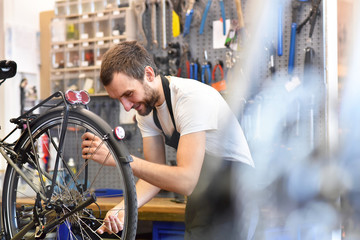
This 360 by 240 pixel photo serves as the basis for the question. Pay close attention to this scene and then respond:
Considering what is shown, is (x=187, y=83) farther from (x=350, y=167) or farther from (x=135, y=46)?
(x=350, y=167)

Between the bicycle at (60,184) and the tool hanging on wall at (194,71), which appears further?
the tool hanging on wall at (194,71)

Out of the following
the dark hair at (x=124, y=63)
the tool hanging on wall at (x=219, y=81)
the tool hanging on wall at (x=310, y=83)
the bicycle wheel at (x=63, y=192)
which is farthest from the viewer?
the tool hanging on wall at (x=219, y=81)

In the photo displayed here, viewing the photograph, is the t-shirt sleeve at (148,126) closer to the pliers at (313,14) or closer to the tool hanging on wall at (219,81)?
the tool hanging on wall at (219,81)

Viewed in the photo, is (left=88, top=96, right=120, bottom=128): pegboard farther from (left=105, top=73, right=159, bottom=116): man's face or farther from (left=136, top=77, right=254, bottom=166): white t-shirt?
(left=105, top=73, right=159, bottom=116): man's face

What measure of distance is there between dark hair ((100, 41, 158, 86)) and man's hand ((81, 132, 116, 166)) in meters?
0.18

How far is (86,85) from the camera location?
2484 mm

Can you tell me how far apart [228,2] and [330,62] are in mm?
1000

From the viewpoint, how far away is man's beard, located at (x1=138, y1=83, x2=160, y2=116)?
117 cm

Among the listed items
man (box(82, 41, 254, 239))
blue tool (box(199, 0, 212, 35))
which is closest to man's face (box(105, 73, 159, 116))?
man (box(82, 41, 254, 239))

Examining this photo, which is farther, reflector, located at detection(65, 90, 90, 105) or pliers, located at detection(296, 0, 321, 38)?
pliers, located at detection(296, 0, 321, 38)

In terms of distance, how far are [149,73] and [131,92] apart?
79 mm

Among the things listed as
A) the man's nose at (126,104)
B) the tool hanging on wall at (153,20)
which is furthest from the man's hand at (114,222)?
the tool hanging on wall at (153,20)

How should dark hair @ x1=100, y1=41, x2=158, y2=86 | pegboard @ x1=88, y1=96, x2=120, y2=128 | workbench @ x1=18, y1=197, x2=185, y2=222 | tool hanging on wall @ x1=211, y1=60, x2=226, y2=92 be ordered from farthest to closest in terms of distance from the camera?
pegboard @ x1=88, y1=96, x2=120, y2=128 < tool hanging on wall @ x1=211, y1=60, x2=226, y2=92 < workbench @ x1=18, y1=197, x2=185, y2=222 < dark hair @ x1=100, y1=41, x2=158, y2=86

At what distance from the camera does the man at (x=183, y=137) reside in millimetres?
1125
